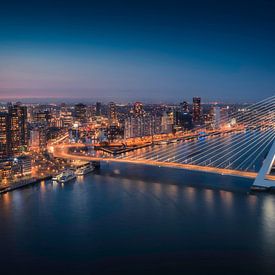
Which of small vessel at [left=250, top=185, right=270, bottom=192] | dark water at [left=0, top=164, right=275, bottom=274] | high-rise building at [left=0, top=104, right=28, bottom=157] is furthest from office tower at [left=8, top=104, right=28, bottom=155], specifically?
small vessel at [left=250, top=185, right=270, bottom=192]

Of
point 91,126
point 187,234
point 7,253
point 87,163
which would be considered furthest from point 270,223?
point 91,126

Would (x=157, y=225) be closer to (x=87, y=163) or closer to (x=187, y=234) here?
(x=187, y=234)

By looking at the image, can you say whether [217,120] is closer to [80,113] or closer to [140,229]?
[80,113]

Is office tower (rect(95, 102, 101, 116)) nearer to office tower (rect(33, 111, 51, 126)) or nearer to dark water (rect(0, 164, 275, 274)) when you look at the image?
office tower (rect(33, 111, 51, 126))

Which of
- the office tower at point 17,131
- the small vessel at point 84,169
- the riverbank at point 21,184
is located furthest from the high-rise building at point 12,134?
the riverbank at point 21,184

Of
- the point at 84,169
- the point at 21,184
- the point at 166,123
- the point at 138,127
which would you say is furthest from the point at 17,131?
the point at 166,123
